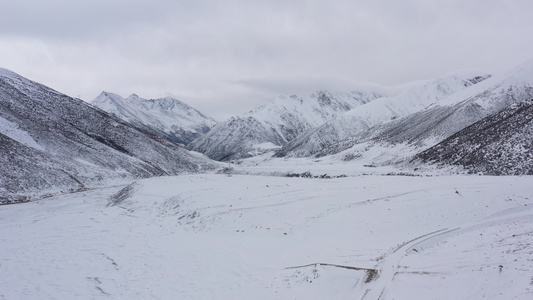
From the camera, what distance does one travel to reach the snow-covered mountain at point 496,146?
50.4 meters

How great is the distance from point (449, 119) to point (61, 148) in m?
114

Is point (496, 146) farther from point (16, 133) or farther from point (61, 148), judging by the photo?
point (16, 133)

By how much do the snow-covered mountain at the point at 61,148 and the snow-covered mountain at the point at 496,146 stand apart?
72971 millimetres

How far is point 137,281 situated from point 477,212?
26.8 meters

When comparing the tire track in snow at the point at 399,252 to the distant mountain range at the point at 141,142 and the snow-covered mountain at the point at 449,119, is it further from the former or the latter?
the snow-covered mountain at the point at 449,119

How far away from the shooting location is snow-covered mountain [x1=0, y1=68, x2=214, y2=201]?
2379 inches

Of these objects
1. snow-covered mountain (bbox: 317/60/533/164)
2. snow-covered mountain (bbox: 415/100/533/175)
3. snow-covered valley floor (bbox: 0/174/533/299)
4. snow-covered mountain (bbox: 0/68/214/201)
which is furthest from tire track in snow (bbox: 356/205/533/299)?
snow-covered mountain (bbox: 317/60/533/164)

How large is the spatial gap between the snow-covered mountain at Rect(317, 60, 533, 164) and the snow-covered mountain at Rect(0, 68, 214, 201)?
66.1 metres

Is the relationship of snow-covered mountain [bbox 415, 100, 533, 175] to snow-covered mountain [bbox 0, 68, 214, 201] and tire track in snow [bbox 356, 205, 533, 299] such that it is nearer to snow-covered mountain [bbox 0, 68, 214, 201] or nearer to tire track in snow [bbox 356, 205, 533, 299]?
tire track in snow [bbox 356, 205, 533, 299]

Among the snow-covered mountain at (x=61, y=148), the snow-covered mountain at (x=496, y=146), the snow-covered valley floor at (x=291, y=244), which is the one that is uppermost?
the snow-covered mountain at (x=61, y=148)

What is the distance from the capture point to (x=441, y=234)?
2422 centimetres

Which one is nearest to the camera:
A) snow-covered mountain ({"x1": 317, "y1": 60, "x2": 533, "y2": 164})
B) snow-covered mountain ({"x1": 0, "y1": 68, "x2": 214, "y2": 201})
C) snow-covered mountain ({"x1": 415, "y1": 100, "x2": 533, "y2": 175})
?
snow-covered mountain ({"x1": 415, "y1": 100, "x2": 533, "y2": 175})

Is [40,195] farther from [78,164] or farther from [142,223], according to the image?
[142,223]

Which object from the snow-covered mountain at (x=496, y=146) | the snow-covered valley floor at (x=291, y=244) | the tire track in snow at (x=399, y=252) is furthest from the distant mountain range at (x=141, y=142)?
the tire track in snow at (x=399, y=252)
